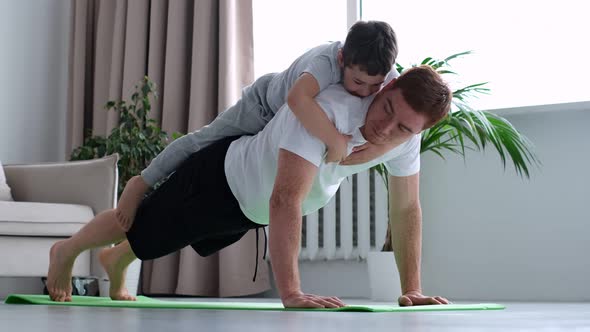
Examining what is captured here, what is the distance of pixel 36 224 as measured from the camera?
11.4ft

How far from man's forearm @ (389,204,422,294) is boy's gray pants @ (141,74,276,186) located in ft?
1.42

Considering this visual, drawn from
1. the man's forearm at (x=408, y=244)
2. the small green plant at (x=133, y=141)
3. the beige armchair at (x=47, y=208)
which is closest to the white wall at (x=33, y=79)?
the small green plant at (x=133, y=141)

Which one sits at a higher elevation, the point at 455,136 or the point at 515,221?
the point at 455,136

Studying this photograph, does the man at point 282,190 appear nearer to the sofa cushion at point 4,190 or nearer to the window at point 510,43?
the sofa cushion at point 4,190

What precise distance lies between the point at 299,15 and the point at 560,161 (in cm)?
169

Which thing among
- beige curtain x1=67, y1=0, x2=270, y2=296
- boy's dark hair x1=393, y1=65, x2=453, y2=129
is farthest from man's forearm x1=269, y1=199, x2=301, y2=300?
beige curtain x1=67, y1=0, x2=270, y2=296

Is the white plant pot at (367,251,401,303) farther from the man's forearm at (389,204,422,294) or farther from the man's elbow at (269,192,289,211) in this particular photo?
the man's elbow at (269,192,289,211)

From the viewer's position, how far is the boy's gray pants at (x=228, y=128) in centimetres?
223

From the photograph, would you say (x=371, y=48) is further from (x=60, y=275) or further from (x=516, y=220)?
(x=516, y=220)

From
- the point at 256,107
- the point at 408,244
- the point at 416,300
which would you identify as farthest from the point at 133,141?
the point at 416,300

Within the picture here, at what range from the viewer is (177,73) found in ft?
15.5

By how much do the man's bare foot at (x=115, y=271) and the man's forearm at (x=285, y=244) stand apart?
0.82 metres

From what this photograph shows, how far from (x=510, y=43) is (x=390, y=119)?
2.37 meters

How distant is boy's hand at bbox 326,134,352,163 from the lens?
1.87 meters
